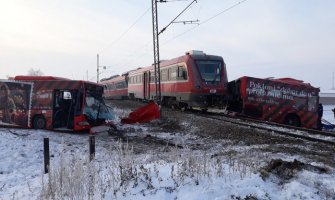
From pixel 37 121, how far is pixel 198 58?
950 cm

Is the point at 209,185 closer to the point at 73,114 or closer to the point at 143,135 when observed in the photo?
the point at 143,135

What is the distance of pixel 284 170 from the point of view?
6.68 meters

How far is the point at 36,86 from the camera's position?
1728 cm

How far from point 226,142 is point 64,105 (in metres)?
8.03

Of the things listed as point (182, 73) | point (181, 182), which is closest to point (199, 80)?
point (182, 73)

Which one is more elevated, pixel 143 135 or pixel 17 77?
pixel 17 77

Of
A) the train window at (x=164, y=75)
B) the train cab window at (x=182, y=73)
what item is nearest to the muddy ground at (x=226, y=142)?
the train cab window at (x=182, y=73)

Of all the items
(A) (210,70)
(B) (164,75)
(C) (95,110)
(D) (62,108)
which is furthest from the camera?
(B) (164,75)

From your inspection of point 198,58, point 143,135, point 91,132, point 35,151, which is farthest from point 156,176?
point 198,58

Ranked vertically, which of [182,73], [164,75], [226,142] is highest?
[164,75]

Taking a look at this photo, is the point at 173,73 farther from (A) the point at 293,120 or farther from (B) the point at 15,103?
(B) the point at 15,103

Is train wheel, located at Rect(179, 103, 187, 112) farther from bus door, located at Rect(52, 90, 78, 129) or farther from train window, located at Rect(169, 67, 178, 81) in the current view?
bus door, located at Rect(52, 90, 78, 129)

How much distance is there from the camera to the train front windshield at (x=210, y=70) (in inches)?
873

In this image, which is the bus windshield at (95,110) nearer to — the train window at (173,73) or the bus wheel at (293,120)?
the train window at (173,73)
